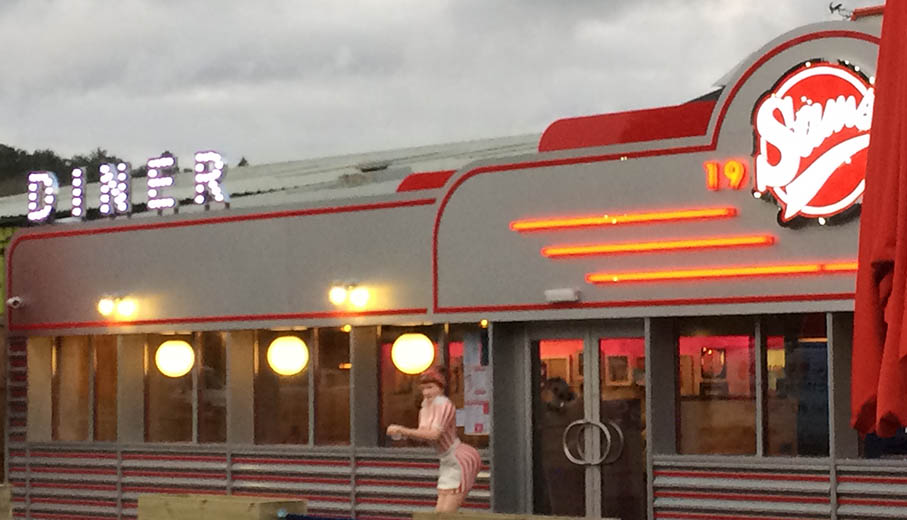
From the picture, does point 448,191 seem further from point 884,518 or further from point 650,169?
point 884,518

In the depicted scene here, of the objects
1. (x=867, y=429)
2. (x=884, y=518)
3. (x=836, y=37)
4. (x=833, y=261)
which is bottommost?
(x=884, y=518)

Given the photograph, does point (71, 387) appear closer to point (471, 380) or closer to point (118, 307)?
point (118, 307)

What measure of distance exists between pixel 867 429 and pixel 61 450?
13423 millimetres

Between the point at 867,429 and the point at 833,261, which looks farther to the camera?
the point at 833,261

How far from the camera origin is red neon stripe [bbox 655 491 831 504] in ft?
43.5

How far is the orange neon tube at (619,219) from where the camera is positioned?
13750mm

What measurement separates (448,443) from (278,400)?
437cm

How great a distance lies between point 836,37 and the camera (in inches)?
511

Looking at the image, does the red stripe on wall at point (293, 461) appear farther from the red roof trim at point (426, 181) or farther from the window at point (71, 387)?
the red roof trim at point (426, 181)

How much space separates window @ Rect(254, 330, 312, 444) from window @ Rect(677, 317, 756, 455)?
449 centimetres

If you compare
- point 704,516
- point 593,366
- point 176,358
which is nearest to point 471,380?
point 593,366

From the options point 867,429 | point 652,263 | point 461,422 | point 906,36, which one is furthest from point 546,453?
point 906,36

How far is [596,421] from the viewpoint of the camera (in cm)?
1467

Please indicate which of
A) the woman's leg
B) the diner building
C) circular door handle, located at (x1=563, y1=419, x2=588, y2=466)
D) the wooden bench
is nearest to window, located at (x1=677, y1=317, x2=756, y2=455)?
the diner building
